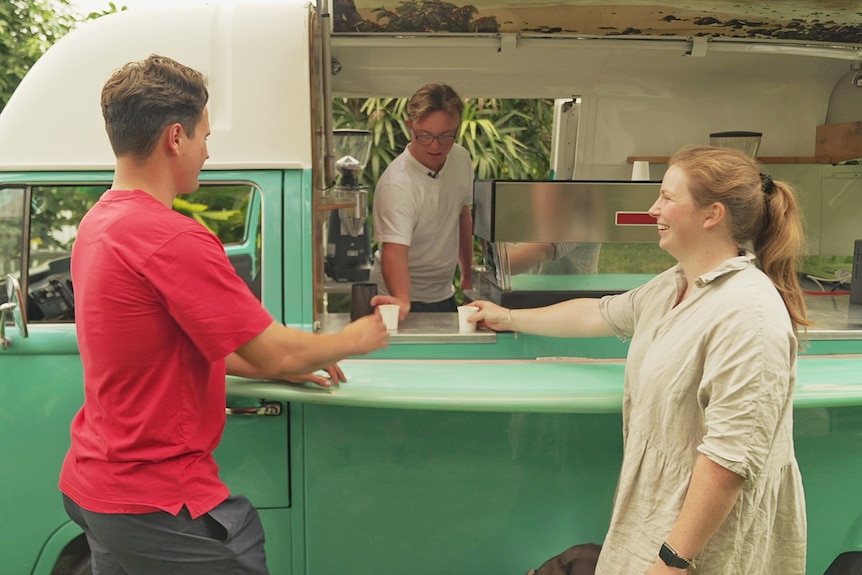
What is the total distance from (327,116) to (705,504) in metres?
1.78

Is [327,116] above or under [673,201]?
above

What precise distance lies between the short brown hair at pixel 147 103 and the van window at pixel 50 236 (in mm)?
705

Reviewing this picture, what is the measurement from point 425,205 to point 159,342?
1.85 meters

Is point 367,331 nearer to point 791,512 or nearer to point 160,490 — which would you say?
point 160,490

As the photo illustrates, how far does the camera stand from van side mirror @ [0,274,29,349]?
2361 mm

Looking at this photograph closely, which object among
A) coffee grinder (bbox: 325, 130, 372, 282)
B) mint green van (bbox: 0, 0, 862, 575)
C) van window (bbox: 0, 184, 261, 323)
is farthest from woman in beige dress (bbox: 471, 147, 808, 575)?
coffee grinder (bbox: 325, 130, 372, 282)

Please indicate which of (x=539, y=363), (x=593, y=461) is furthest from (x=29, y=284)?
(x=593, y=461)

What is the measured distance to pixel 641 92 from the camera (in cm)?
396

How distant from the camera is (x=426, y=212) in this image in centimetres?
349

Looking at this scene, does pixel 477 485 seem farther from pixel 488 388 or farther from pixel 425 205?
pixel 425 205

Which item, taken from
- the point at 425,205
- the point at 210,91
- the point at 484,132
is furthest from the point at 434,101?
the point at 484,132

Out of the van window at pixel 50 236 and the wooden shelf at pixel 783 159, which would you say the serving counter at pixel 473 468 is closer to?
the van window at pixel 50 236

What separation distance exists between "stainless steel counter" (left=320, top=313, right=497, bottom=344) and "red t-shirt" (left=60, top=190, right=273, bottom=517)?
33.1 inches

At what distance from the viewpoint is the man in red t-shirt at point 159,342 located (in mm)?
1736
